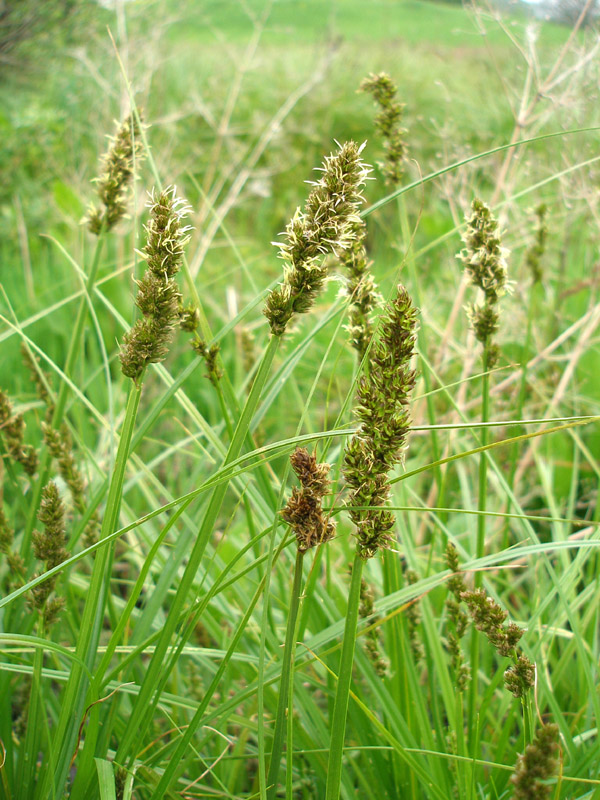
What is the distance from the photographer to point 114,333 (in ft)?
13.2

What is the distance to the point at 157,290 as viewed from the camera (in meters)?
0.92

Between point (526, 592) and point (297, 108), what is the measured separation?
26.0ft

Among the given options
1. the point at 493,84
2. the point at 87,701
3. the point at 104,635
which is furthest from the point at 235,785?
the point at 493,84

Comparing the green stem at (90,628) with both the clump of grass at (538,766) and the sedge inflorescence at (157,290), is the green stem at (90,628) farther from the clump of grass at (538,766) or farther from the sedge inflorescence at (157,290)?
the clump of grass at (538,766)

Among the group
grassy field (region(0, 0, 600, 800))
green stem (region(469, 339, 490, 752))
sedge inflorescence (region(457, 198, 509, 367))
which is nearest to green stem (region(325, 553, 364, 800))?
grassy field (region(0, 0, 600, 800))

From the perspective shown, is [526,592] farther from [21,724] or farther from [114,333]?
[114,333]

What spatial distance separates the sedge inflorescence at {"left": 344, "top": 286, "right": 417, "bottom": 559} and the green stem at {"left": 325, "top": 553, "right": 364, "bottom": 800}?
0.15ft

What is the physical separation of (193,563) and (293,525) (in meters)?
0.31

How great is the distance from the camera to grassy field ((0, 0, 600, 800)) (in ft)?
3.43

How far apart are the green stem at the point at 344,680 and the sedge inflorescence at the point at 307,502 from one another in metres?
0.08

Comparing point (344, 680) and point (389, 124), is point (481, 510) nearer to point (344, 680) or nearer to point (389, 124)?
point (344, 680)

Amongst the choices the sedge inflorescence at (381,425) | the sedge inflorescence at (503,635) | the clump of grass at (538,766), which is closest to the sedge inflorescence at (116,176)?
the sedge inflorescence at (381,425)

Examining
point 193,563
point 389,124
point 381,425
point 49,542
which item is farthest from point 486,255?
point 49,542

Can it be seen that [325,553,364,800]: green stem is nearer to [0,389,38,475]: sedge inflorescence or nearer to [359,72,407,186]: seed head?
[0,389,38,475]: sedge inflorescence
